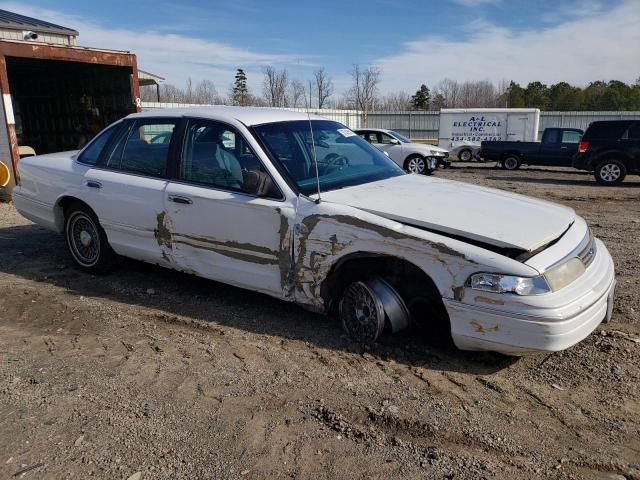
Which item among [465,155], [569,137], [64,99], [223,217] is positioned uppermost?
[64,99]

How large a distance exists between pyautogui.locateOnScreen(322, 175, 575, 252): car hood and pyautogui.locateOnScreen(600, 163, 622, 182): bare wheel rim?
1153 cm

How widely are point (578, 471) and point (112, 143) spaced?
16.1 ft

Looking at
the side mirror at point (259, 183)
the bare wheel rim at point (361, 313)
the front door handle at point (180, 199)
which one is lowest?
the bare wheel rim at point (361, 313)

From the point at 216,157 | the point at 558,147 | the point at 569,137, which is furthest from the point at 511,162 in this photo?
the point at 216,157

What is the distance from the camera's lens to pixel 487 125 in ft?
86.9

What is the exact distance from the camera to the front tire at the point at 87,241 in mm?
5617

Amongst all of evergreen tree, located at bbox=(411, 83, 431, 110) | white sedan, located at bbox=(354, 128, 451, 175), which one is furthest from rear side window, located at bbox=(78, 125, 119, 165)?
evergreen tree, located at bbox=(411, 83, 431, 110)

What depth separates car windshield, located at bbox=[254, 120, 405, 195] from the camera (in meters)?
4.33

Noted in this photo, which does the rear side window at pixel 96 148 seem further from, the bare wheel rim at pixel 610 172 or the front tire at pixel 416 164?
the bare wheel rim at pixel 610 172

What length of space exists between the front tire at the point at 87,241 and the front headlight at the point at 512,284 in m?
3.93

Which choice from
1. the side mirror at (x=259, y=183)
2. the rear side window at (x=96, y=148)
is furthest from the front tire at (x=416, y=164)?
the side mirror at (x=259, y=183)

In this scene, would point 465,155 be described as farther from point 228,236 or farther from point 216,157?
point 228,236

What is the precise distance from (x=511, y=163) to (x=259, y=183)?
17.8 metres

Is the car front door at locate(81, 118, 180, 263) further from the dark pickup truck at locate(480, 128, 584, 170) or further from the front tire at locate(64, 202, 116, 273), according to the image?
the dark pickup truck at locate(480, 128, 584, 170)
